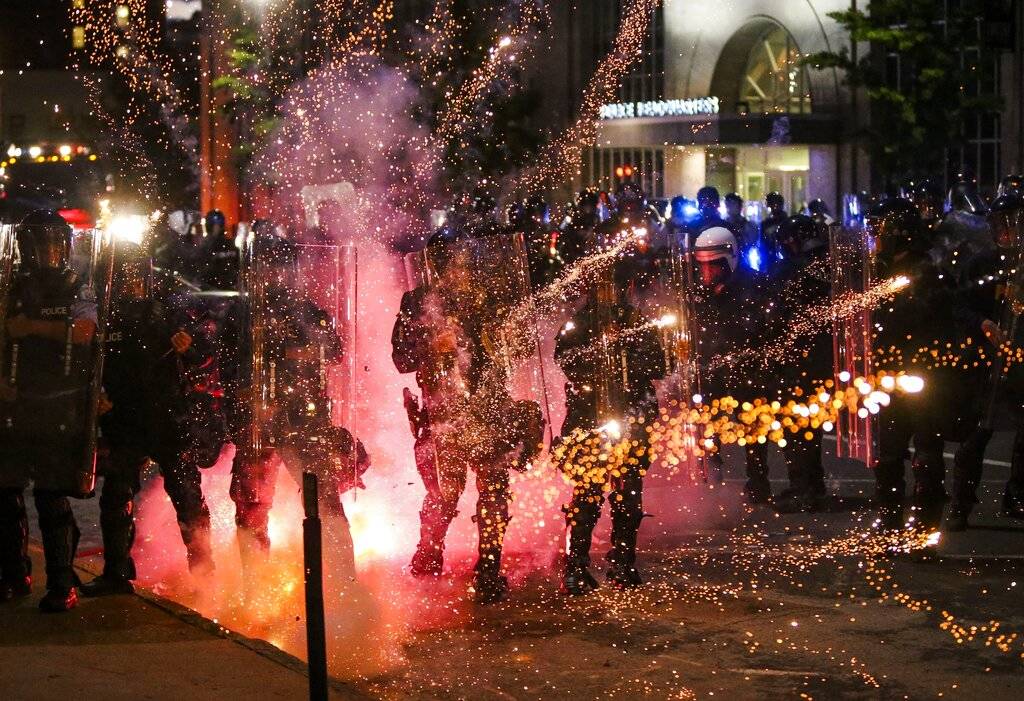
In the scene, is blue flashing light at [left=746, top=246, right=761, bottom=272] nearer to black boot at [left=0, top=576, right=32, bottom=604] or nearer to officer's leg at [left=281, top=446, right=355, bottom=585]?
officer's leg at [left=281, top=446, right=355, bottom=585]

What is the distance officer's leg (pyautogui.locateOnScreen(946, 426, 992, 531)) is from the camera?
28.6ft

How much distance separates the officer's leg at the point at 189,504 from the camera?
7875 mm

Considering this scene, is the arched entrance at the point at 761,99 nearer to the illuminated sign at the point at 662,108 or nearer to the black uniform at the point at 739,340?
the illuminated sign at the point at 662,108

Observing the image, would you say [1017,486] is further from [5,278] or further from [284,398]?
[5,278]

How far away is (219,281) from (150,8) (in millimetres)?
12222

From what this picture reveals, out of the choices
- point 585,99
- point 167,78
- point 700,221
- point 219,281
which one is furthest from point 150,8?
point 700,221

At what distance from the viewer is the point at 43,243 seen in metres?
7.16

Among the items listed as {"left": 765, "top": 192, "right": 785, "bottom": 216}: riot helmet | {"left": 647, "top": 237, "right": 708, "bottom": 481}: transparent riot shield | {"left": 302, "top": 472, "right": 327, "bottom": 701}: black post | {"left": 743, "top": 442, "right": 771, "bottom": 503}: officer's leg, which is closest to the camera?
{"left": 302, "top": 472, "right": 327, "bottom": 701}: black post

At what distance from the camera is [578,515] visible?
773 centimetres

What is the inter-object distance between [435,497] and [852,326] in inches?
140

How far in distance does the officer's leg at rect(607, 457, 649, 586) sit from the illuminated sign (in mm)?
19683

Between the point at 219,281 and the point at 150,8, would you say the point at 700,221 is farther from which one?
the point at 150,8

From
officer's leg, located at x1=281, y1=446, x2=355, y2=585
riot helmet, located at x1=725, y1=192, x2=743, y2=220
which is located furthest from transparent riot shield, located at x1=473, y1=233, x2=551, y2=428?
riot helmet, located at x1=725, y1=192, x2=743, y2=220

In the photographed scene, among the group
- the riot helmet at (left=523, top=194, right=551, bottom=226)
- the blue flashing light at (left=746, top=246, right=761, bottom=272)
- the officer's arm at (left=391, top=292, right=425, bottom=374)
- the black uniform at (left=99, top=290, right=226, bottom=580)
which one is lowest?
the black uniform at (left=99, top=290, right=226, bottom=580)
